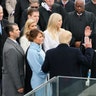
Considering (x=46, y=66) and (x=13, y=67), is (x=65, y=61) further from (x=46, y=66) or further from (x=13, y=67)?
(x=13, y=67)

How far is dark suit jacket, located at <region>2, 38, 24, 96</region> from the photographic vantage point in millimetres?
6660

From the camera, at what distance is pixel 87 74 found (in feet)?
23.4

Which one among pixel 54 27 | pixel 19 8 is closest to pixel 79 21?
pixel 54 27

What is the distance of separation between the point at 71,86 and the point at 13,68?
101 centimetres

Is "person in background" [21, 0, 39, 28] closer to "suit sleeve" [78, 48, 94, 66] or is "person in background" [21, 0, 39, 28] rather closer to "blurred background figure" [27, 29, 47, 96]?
"blurred background figure" [27, 29, 47, 96]

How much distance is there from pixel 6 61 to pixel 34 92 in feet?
4.40

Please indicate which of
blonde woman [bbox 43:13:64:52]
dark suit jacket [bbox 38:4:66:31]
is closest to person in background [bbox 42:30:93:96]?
blonde woman [bbox 43:13:64:52]

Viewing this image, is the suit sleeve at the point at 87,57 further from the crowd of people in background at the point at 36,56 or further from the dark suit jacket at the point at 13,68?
the dark suit jacket at the point at 13,68

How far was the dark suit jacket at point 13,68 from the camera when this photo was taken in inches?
262

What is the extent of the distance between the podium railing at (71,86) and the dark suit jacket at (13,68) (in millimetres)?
706

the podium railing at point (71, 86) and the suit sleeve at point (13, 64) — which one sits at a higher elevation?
→ the suit sleeve at point (13, 64)

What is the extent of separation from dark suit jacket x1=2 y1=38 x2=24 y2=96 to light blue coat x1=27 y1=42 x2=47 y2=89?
25 cm

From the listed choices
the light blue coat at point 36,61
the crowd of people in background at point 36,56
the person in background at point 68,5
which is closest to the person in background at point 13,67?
the crowd of people in background at point 36,56

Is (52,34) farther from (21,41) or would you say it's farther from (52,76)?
(52,76)
